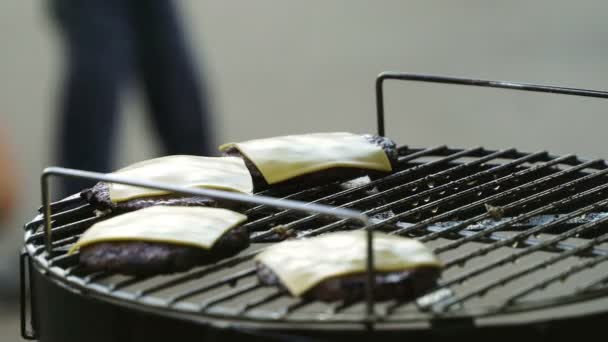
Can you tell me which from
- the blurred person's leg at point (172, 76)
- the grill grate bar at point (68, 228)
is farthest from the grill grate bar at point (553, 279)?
the blurred person's leg at point (172, 76)

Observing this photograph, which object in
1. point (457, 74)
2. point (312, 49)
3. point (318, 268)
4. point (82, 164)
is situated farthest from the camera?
point (312, 49)

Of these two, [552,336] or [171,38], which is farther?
[171,38]

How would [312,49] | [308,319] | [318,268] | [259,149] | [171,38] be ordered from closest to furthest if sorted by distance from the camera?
[308,319], [318,268], [259,149], [171,38], [312,49]

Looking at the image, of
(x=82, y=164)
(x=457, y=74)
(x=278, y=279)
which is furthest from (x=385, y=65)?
(x=278, y=279)

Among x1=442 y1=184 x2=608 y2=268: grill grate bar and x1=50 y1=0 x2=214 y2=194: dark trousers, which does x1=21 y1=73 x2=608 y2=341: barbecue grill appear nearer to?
x1=442 y1=184 x2=608 y2=268: grill grate bar

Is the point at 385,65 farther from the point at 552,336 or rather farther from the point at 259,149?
the point at 552,336

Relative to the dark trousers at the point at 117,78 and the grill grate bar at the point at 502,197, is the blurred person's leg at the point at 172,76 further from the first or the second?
the grill grate bar at the point at 502,197
